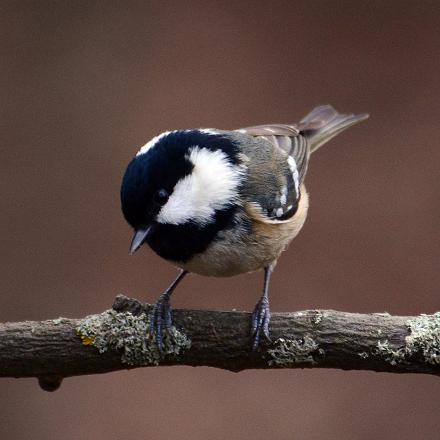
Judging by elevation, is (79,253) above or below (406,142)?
below

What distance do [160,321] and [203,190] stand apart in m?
0.38

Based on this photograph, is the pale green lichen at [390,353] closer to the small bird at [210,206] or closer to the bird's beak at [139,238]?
the small bird at [210,206]

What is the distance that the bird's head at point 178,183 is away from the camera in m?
2.09

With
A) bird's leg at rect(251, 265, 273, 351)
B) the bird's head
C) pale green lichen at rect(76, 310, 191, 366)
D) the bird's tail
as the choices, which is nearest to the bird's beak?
the bird's head

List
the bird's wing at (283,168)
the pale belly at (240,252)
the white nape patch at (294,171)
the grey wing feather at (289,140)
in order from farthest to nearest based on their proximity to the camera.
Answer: the grey wing feather at (289,140) → the white nape patch at (294,171) → the bird's wing at (283,168) → the pale belly at (240,252)

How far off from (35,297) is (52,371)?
5.72 ft

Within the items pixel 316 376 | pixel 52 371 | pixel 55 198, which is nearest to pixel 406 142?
pixel 316 376

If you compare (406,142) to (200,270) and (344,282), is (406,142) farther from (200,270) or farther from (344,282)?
(200,270)

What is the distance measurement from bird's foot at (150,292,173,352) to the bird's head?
0.60 feet

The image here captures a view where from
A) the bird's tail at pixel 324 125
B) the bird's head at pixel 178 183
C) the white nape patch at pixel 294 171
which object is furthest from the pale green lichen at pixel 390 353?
the bird's tail at pixel 324 125

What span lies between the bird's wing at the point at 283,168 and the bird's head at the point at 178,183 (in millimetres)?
149

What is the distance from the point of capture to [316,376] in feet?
11.7

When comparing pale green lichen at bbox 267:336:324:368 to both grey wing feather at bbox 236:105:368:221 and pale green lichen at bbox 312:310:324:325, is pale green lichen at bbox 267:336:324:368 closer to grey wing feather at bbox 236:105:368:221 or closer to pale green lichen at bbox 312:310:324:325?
pale green lichen at bbox 312:310:324:325

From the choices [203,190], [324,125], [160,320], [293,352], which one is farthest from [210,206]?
[324,125]
